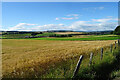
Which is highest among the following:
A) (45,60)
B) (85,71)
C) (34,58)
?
(45,60)

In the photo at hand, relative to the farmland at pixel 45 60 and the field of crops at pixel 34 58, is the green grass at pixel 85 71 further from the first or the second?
the field of crops at pixel 34 58

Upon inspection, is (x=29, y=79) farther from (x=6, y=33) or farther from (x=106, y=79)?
(x=6, y=33)

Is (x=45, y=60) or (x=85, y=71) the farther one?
(x=45, y=60)

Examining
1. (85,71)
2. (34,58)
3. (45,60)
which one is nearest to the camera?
(85,71)

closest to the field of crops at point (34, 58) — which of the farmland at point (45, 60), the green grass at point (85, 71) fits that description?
the farmland at point (45, 60)

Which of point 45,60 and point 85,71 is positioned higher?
point 45,60

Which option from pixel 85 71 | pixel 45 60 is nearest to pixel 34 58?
pixel 45 60

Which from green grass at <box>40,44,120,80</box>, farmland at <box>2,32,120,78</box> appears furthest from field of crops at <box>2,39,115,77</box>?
green grass at <box>40,44,120,80</box>

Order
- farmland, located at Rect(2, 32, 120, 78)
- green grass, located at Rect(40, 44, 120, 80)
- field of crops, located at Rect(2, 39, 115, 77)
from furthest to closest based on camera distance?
field of crops, located at Rect(2, 39, 115, 77) < farmland, located at Rect(2, 32, 120, 78) < green grass, located at Rect(40, 44, 120, 80)

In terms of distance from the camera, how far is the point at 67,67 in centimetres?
694

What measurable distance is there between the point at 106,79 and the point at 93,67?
1.17m

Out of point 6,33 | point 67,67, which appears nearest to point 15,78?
point 67,67

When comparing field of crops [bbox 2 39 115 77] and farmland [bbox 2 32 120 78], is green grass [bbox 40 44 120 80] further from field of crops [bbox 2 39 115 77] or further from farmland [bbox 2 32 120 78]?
field of crops [bbox 2 39 115 77]

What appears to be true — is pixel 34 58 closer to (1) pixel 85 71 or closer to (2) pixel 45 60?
(2) pixel 45 60
